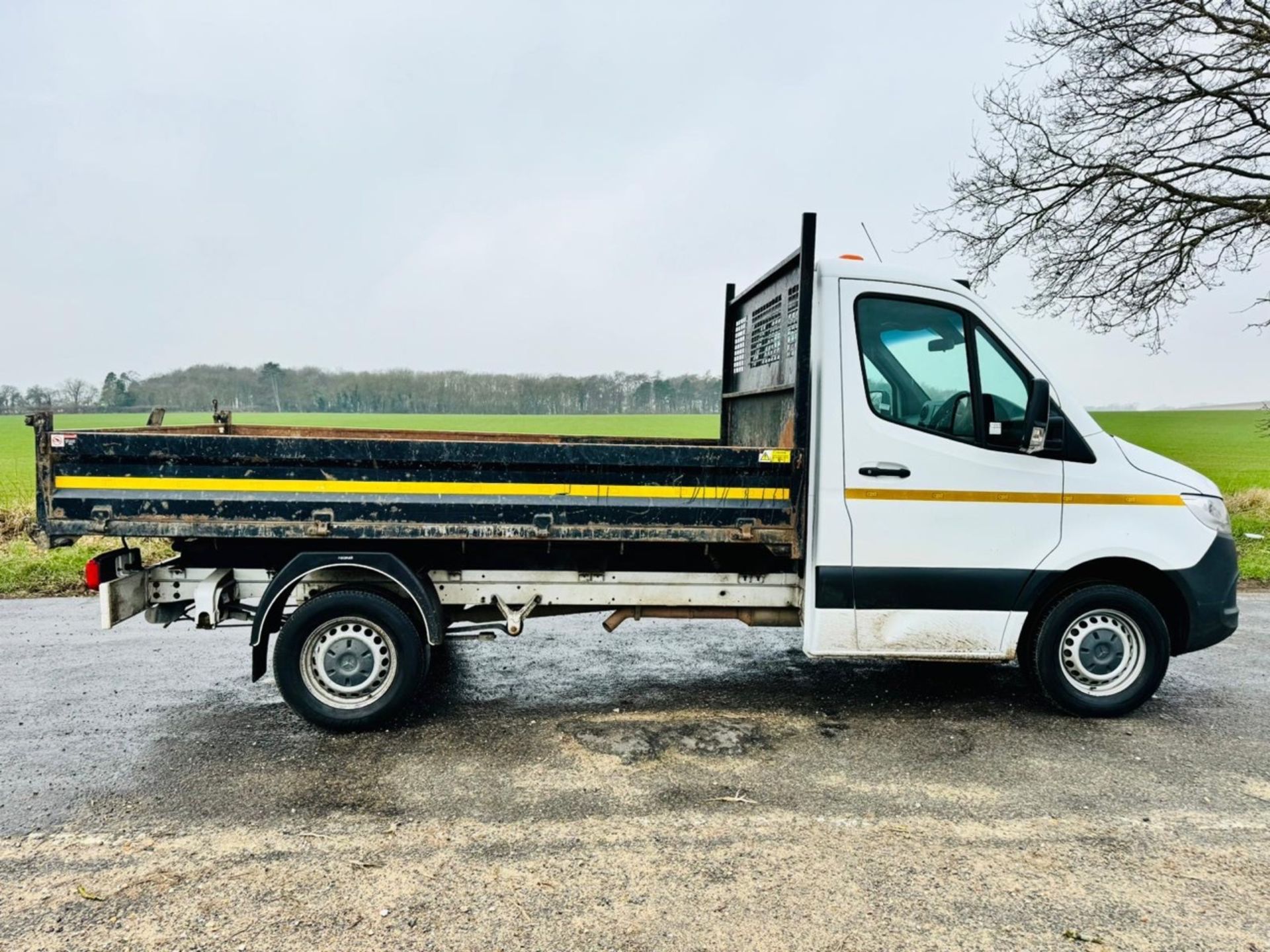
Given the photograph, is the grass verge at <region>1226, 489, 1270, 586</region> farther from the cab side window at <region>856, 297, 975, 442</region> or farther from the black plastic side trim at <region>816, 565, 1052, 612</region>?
the cab side window at <region>856, 297, 975, 442</region>

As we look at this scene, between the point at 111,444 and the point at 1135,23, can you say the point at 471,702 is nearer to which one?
the point at 111,444

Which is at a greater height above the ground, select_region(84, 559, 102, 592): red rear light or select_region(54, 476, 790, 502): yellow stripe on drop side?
select_region(54, 476, 790, 502): yellow stripe on drop side

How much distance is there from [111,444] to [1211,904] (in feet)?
16.6

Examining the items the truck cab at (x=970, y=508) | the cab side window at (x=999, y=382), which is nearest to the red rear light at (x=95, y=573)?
the truck cab at (x=970, y=508)

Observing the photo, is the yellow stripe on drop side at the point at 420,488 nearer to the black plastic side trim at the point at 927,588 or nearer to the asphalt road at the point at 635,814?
the black plastic side trim at the point at 927,588

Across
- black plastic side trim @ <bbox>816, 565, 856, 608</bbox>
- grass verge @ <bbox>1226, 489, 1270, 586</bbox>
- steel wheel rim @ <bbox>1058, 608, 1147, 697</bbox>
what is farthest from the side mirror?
grass verge @ <bbox>1226, 489, 1270, 586</bbox>

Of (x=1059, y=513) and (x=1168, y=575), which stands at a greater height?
(x=1059, y=513)

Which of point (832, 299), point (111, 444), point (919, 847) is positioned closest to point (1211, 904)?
point (919, 847)

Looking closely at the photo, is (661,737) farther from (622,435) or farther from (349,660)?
(622,435)

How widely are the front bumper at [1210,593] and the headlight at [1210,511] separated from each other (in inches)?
2.4

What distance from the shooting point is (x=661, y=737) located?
4402mm

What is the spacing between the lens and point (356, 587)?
14.7ft

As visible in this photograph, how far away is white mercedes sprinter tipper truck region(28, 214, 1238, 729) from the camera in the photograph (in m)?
4.23

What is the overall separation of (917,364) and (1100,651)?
1.94 m
